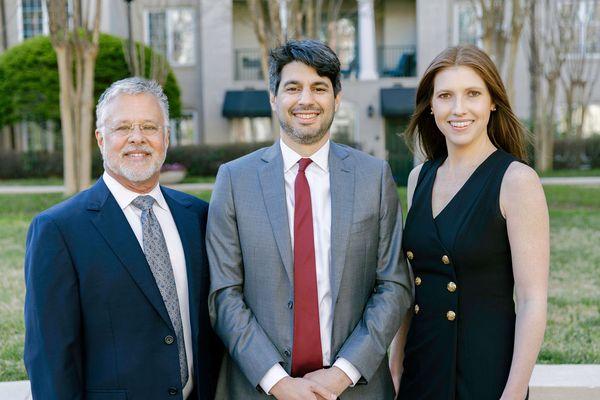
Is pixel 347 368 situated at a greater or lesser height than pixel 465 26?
lesser

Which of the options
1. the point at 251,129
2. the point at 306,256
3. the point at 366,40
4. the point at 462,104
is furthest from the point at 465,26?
the point at 306,256

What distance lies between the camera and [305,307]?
2869mm

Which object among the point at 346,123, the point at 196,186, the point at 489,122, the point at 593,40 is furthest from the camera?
the point at 346,123

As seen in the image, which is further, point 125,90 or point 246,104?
point 246,104

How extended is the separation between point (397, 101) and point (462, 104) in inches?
797

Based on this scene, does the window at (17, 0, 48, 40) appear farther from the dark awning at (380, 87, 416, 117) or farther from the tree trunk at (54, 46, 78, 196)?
the tree trunk at (54, 46, 78, 196)

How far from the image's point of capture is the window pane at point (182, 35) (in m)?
24.4

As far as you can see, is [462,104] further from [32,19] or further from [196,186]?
[32,19]

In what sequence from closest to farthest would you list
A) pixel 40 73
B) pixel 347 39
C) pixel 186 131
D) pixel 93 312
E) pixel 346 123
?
pixel 93 312 → pixel 40 73 → pixel 346 123 → pixel 186 131 → pixel 347 39

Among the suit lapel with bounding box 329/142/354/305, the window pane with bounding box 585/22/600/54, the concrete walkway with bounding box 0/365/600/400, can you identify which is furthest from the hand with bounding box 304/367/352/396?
the window pane with bounding box 585/22/600/54

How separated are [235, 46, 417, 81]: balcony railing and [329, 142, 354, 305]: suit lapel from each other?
21.6 meters

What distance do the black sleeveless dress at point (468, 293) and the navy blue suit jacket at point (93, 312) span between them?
108 centimetres

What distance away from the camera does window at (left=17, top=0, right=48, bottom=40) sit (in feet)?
79.5

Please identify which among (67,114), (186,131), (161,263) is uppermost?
(67,114)
